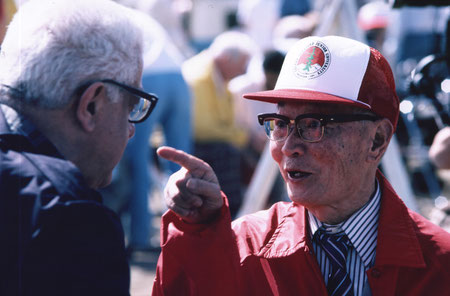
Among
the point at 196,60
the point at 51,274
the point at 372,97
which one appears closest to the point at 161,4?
the point at 196,60

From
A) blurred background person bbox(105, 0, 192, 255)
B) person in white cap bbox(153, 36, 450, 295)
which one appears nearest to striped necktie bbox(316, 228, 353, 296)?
person in white cap bbox(153, 36, 450, 295)

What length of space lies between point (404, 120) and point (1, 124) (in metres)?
6.56

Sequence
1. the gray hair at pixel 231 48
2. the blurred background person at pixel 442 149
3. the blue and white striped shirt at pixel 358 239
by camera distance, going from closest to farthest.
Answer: the blue and white striped shirt at pixel 358 239 < the blurred background person at pixel 442 149 < the gray hair at pixel 231 48

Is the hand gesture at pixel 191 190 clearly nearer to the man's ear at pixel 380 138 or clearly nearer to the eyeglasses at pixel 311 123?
the eyeglasses at pixel 311 123

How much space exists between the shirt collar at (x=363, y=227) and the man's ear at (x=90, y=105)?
83 cm

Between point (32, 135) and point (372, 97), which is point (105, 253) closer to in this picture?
point (32, 135)

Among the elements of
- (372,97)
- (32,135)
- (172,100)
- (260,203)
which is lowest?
(260,203)

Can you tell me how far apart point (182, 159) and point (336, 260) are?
623 mm

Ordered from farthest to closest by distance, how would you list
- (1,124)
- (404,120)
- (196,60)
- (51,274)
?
1. (404,120)
2. (196,60)
3. (1,124)
4. (51,274)

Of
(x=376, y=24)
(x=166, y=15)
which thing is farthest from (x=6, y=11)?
(x=376, y=24)

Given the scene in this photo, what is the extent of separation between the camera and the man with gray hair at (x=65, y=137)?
167cm

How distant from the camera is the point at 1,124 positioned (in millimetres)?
1865

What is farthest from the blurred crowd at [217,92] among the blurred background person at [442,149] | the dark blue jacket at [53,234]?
the dark blue jacket at [53,234]

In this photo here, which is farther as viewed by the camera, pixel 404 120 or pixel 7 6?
pixel 404 120
